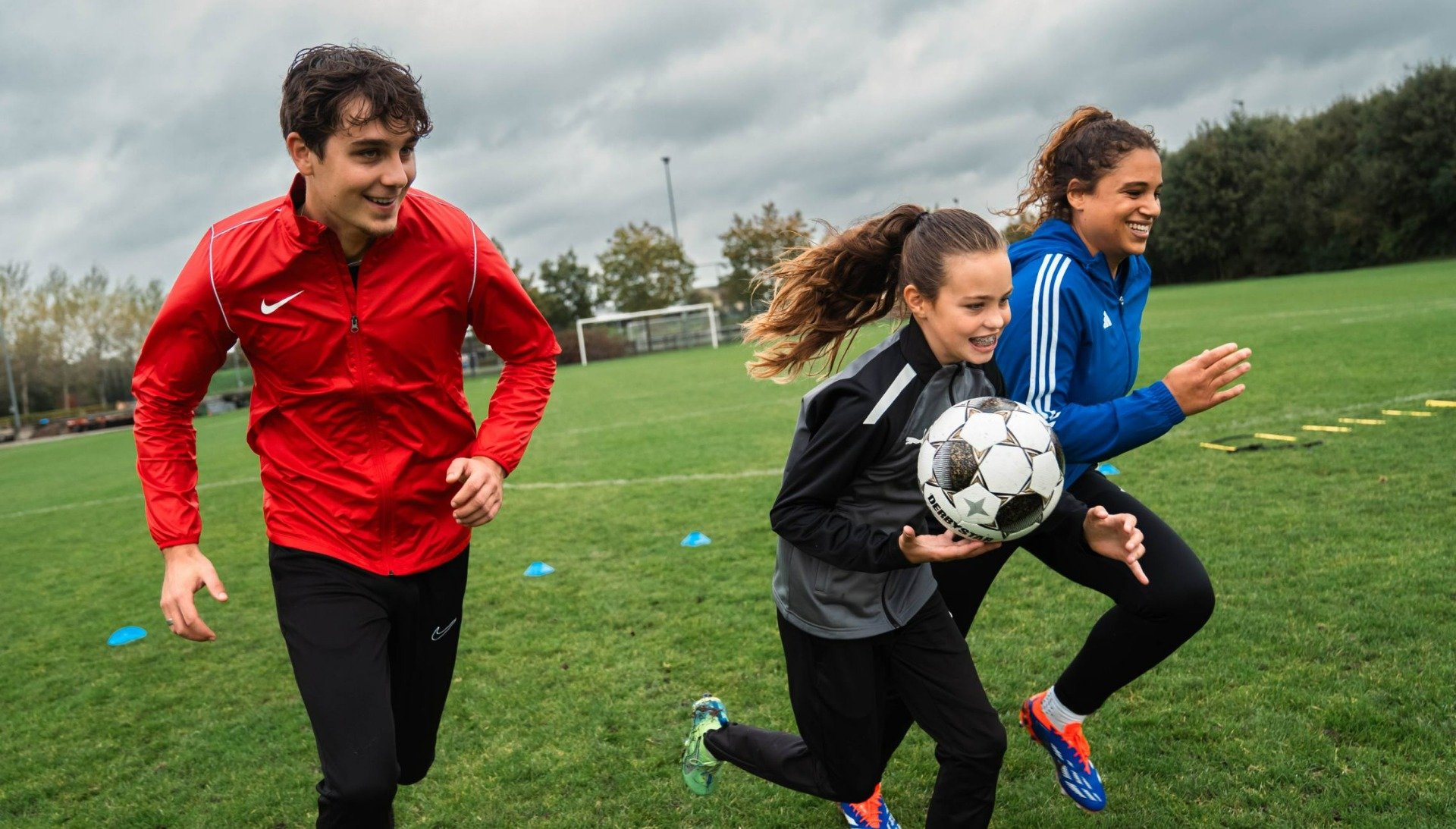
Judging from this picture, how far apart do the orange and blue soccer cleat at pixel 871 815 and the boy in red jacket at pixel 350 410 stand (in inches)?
56.8

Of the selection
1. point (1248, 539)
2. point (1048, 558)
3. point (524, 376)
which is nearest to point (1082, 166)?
point (1048, 558)

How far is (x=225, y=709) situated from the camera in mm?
5355

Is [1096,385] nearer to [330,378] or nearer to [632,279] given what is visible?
[330,378]

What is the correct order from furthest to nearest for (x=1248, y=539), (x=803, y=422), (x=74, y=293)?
(x=74, y=293) < (x=1248, y=539) < (x=803, y=422)

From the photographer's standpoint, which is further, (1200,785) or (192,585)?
(1200,785)

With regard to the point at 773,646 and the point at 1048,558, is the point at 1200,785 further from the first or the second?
the point at 773,646

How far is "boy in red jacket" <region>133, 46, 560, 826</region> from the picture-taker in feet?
9.20

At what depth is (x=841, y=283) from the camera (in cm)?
346

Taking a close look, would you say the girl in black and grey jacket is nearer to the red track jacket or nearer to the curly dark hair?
the red track jacket

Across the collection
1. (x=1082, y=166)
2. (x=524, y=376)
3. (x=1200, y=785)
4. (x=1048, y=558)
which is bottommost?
(x=1200, y=785)

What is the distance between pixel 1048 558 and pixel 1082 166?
140cm

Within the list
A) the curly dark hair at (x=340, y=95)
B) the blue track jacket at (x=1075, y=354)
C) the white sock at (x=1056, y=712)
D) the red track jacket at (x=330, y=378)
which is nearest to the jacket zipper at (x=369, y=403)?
the red track jacket at (x=330, y=378)

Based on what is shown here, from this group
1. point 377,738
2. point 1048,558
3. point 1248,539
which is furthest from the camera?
point 1248,539

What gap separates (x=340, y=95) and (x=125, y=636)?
5.64m
